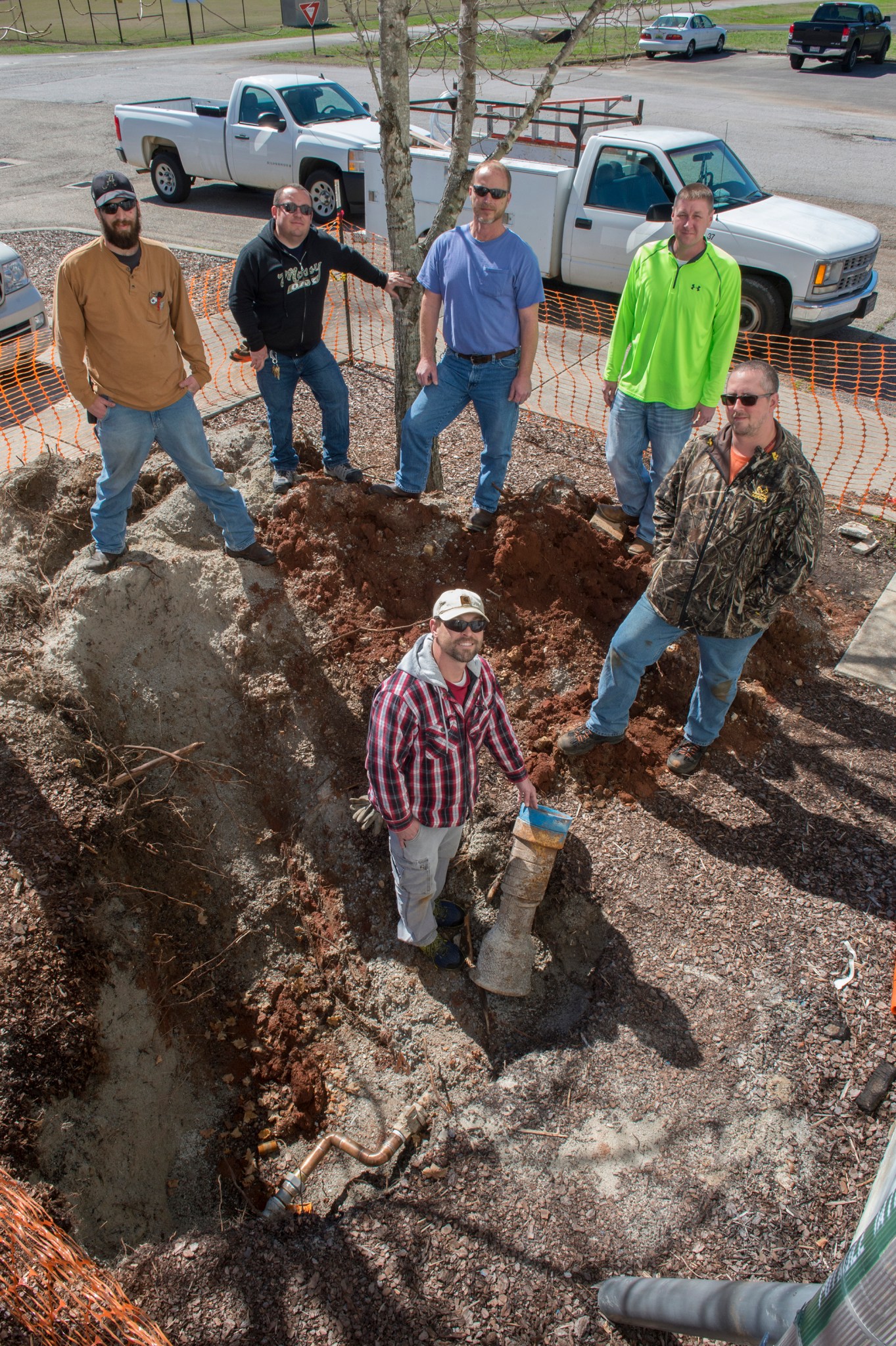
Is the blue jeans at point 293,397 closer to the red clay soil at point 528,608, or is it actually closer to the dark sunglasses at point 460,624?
the red clay soil at point 528,608

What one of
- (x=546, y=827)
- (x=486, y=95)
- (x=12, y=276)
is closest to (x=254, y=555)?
(x=546, y=827)

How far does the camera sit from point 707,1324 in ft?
7.14

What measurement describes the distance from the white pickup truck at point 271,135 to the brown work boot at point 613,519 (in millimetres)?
7931

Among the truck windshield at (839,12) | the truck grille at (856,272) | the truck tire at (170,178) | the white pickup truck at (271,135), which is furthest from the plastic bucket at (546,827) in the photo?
the truck windshield at (839,12)

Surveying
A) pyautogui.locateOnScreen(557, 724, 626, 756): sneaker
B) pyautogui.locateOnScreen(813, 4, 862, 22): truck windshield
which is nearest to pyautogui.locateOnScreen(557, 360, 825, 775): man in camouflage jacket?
pyautogui.locateOnScreen(557, 724, 626, 756): sneaker

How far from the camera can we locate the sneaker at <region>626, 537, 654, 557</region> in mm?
5535

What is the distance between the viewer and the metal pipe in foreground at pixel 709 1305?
6.43ft

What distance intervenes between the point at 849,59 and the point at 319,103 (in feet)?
64.9

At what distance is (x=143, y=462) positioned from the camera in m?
4.73

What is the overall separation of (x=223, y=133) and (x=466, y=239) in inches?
393

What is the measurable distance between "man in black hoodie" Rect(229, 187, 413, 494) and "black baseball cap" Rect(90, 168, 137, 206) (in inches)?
31.2

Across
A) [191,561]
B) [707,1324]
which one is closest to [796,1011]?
[707,1324]

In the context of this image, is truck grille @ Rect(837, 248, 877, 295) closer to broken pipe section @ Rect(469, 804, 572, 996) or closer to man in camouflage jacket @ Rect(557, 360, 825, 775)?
man in camouflage jacket @ Rect(557, 360, 825, 775)

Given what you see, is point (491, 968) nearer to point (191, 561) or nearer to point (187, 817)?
point (187, 817)
